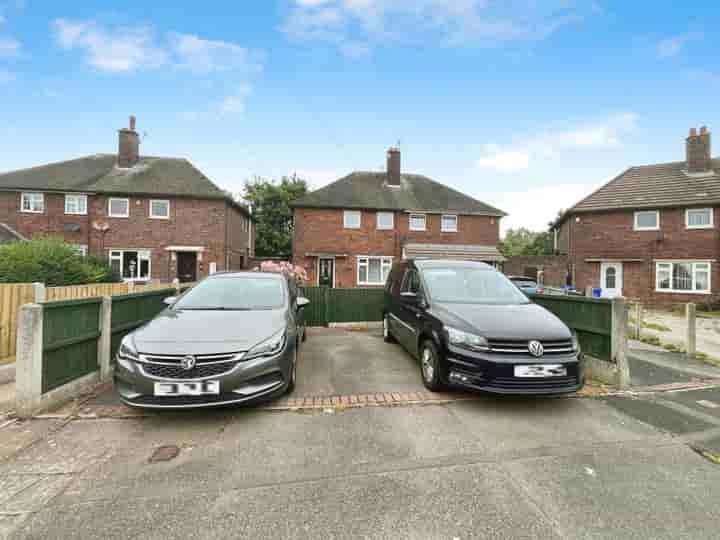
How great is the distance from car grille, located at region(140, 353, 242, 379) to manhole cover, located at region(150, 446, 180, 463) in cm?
62

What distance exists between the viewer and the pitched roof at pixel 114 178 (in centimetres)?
1850

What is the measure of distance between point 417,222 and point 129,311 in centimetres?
1772

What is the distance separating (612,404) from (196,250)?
774 inches

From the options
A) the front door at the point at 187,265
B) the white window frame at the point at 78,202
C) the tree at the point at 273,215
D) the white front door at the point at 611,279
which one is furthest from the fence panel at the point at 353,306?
the tree at the point at 273,215

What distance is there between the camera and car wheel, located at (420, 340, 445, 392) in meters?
4.23

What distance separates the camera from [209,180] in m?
20.5

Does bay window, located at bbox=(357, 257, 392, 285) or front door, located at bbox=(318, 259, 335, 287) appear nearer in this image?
front door, located at bbox=(318, 259, 335, 287)

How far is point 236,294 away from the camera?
4.87 m

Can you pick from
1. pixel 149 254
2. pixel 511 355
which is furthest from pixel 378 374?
pixel 149 254

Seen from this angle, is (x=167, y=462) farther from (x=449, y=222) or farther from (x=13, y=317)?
(x=449, y=222)

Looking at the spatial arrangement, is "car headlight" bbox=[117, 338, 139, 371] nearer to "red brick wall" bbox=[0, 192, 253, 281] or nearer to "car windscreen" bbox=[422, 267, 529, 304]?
"car windscreen" bbox=[422, 267, 529, 304]

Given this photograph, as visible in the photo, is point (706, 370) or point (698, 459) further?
point (706, 370)

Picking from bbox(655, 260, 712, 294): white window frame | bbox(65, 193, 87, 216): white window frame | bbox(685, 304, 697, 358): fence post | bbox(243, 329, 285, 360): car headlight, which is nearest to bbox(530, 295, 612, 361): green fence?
bbox(685, 304, 697, 358): fence post

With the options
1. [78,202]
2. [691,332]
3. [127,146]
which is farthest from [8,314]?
[127,146]
